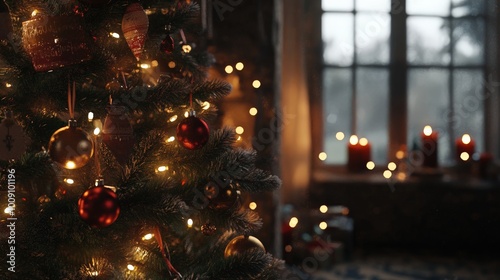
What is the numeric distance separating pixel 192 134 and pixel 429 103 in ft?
11.7

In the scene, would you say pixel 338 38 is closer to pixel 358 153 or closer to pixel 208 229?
pixel 358 153

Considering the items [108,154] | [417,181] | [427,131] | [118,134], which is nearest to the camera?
[118,134]

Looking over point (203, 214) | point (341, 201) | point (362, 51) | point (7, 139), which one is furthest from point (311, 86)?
point (7, 139)

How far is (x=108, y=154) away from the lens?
1.51 meters

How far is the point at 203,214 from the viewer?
1571 millimetres

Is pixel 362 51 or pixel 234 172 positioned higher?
pixel 362 51

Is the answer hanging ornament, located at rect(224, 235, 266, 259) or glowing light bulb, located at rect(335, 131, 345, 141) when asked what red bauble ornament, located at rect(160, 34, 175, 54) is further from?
glowing light bulb, located at rect(335, 131, 345, 141)

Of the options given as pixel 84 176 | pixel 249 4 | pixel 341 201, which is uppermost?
pixel 249 4

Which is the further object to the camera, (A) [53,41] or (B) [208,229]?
(B) [208,229]

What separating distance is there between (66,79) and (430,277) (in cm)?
281

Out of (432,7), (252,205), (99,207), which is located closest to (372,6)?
(432,7)

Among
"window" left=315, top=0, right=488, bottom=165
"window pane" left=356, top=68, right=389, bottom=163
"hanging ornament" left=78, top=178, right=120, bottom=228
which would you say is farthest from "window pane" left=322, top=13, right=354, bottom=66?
"hanging ornament" left=78, top=178, right=120, bottom=228

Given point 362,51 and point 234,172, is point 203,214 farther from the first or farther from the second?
point 362,51

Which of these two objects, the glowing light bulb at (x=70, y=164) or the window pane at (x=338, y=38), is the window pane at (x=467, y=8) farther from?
the glowing light bulb at (x=70, y=164)
